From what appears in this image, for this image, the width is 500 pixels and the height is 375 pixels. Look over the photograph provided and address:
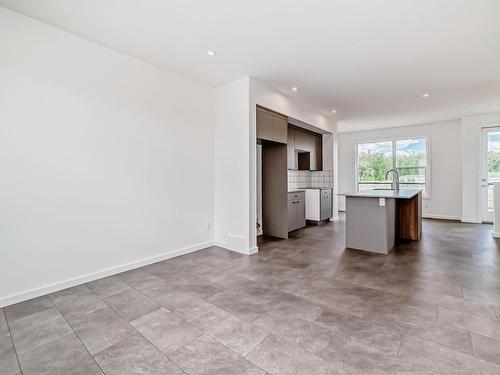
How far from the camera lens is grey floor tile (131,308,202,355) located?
5.86ft

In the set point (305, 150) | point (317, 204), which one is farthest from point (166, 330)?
point (305, 150)

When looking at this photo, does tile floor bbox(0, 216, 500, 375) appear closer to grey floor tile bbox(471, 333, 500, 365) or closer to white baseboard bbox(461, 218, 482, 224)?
grey floor tile bbox(471, 333, 500, 365)

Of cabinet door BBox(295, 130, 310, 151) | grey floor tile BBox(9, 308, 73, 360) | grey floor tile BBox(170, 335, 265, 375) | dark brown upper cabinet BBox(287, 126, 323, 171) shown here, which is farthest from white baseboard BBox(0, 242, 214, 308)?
cabinet door BBox(295, 130, 310, 151)

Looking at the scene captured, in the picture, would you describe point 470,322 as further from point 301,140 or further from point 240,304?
point 301,140

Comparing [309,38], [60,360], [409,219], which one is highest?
[309,38]

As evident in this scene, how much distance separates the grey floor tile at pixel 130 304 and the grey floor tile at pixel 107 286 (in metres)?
0.10

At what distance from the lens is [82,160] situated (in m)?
2.80

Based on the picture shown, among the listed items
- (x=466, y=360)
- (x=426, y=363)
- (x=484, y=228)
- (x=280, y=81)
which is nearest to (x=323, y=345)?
(x=426, y=363)

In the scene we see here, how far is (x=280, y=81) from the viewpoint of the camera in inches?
161

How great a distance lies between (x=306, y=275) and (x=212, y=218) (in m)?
1.94

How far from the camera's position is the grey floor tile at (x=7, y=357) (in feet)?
5.10

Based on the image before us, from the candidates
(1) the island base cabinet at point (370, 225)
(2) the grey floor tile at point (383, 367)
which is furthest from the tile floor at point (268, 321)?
(1) the island base cabinet at point (370, 225)

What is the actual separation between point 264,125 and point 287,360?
344 cm

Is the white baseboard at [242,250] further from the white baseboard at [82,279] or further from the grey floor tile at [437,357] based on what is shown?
the grey floor tile at [437,357]
